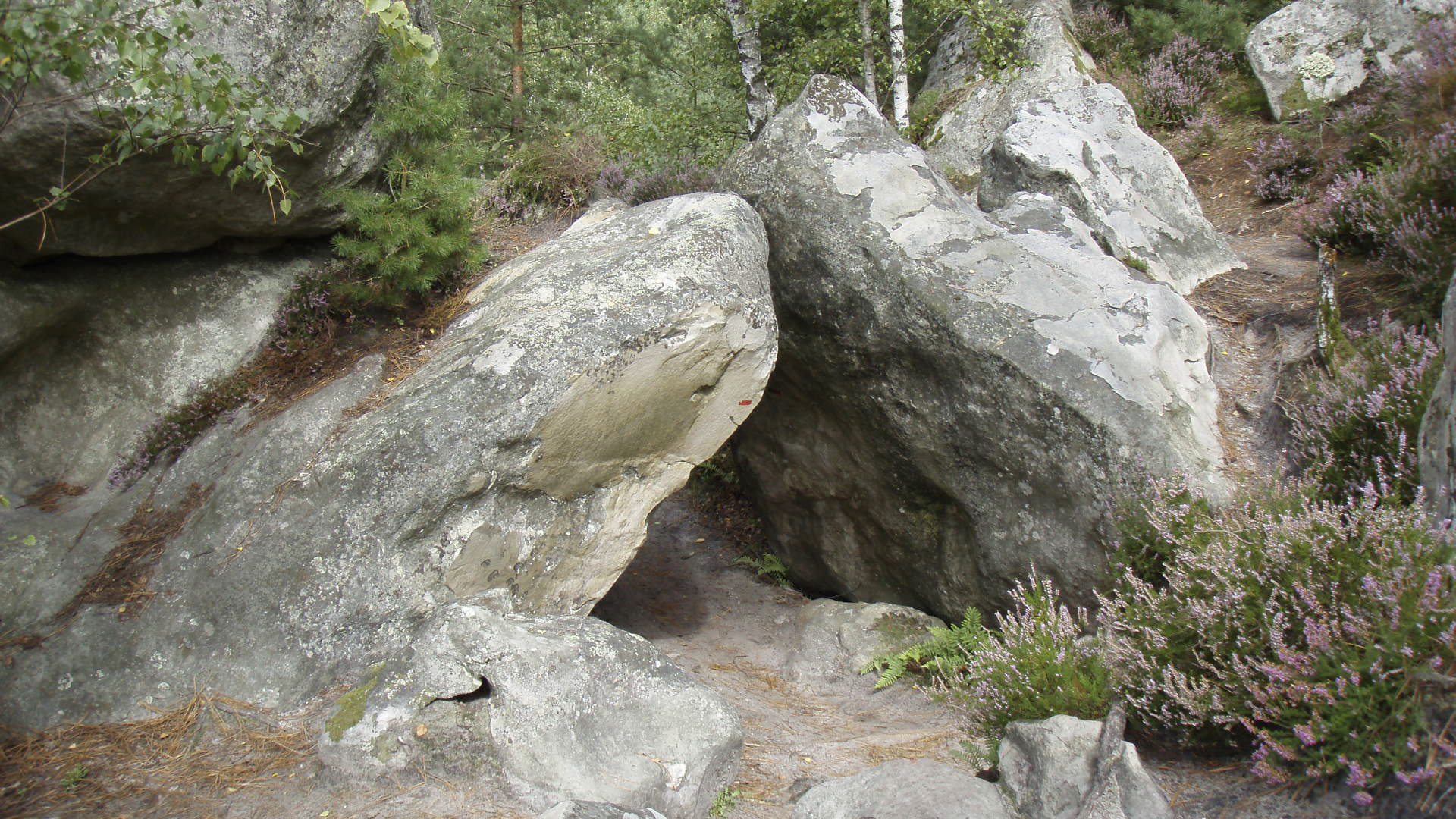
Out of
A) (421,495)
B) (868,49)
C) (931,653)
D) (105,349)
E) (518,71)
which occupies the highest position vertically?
(868,49)

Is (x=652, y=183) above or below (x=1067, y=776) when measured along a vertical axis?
above

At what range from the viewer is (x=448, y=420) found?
16.2ft

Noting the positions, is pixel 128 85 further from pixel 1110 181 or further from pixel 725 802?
pixel 1110 181

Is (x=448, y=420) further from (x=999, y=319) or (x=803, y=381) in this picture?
(x=999, y=319)

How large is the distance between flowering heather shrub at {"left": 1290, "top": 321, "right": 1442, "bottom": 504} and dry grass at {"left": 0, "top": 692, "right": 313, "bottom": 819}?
17.0ft

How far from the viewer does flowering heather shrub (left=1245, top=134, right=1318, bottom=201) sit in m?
8.46

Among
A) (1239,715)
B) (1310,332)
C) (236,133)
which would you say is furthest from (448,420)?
(1310,332)

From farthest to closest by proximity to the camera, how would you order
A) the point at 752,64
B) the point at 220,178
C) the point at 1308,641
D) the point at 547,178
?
the point at 752,64, the point at 547,178, the point at 220,178, the point at 1308,641

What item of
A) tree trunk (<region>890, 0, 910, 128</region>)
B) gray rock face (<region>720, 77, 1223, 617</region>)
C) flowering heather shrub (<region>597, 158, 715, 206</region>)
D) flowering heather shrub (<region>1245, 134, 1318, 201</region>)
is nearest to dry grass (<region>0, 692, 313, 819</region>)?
gray rock face (<region>720, 77, 1223, 617</region>)

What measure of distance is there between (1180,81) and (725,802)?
11.6 meters

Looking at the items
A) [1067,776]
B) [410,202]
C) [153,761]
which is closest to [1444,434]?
[1067,776]

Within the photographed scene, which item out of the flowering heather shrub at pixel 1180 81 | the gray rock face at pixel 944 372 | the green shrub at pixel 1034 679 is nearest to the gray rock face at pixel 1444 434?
the gray rock face at pixel 944 372

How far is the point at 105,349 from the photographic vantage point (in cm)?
587

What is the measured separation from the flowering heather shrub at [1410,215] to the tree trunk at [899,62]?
4777 millimetres
